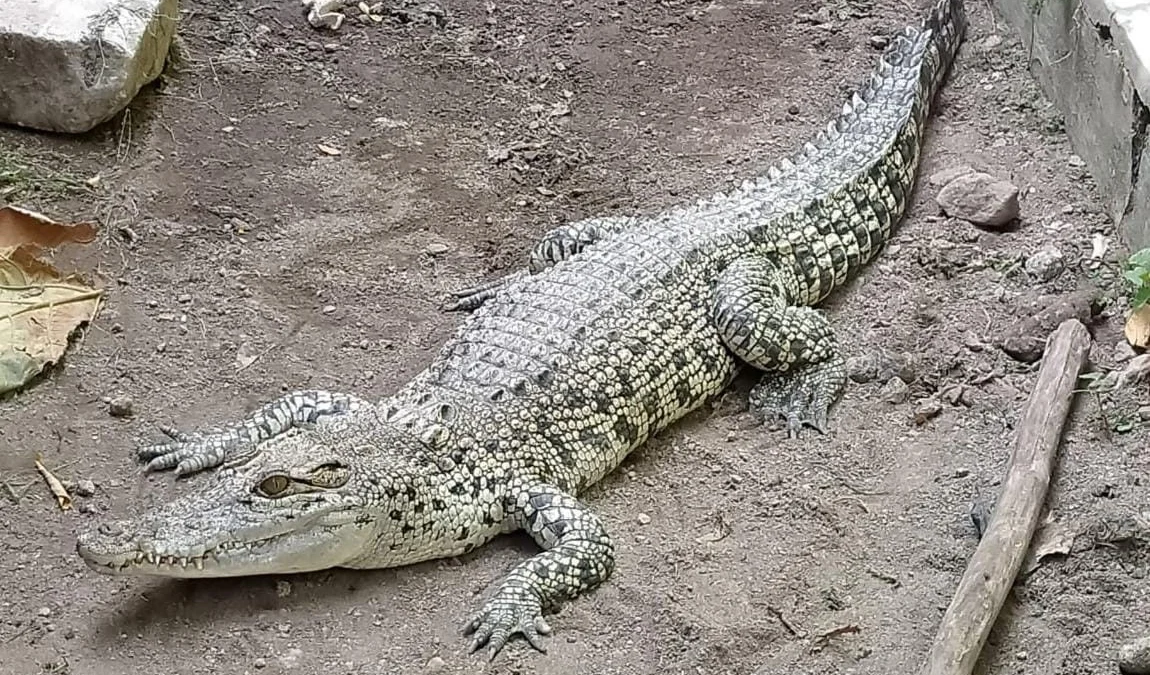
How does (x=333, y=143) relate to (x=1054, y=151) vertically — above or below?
below

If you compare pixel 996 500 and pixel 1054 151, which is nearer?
pixel 996 500

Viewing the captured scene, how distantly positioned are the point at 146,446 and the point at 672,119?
A: 2809 millimetres

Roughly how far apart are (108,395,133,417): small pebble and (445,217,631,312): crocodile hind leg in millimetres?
1188

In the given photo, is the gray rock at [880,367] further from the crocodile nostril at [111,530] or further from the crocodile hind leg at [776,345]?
the crocodile nostril at [111,530]

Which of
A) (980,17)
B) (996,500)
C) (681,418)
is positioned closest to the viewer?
(996,500)

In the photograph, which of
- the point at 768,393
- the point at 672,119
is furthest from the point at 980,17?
the point at 768,393

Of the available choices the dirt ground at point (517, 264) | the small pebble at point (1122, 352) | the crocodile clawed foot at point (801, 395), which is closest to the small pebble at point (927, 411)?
the dirt ground at point (517, 264)

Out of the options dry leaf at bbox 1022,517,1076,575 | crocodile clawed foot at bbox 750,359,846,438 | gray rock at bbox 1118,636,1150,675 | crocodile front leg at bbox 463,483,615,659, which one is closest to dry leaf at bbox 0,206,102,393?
crocodile front leg at bbox 463,483,615,659

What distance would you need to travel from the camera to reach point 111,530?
3510mm

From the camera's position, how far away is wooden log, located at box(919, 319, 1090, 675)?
322 centimetres

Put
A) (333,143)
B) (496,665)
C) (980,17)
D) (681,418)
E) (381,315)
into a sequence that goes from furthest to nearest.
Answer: (980,17)
(333,143)
(381,315)
(681,418)
(496,665)

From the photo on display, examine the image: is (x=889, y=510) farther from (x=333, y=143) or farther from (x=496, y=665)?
(x=333, y=143)

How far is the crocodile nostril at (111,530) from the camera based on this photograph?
349 cm

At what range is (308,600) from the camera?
3.69 meters
